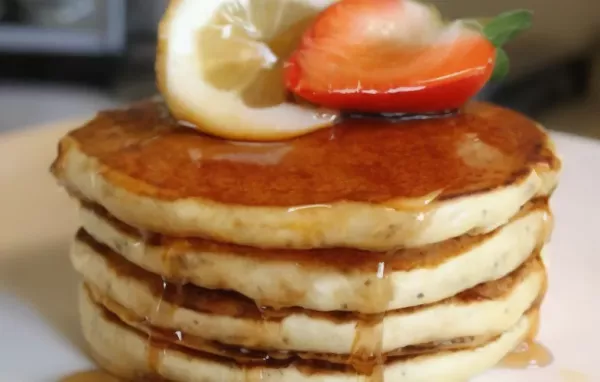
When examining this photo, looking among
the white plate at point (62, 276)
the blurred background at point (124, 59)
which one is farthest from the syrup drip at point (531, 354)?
the blurred background at point (124, 59)

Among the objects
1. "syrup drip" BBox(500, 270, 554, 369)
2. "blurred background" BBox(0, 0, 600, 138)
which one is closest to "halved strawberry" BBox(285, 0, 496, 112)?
"syrup drip" BBox(500, 270, 554, 369)

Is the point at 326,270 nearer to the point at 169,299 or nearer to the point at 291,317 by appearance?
the point at 291,317

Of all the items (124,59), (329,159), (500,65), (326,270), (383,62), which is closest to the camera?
(326,270)

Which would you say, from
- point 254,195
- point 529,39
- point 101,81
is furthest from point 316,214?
point 101,81

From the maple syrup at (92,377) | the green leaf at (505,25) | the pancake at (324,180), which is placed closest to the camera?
the pancake at (324,180)

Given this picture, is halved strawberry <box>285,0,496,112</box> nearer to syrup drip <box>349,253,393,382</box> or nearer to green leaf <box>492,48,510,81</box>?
green leaf <box>492,48,510,81</box>

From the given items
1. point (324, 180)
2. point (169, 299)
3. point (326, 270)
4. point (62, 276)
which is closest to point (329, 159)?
point (324, 180)

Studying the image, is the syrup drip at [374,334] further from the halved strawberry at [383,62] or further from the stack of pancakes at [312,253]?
the halved strawberry at [383,62]
